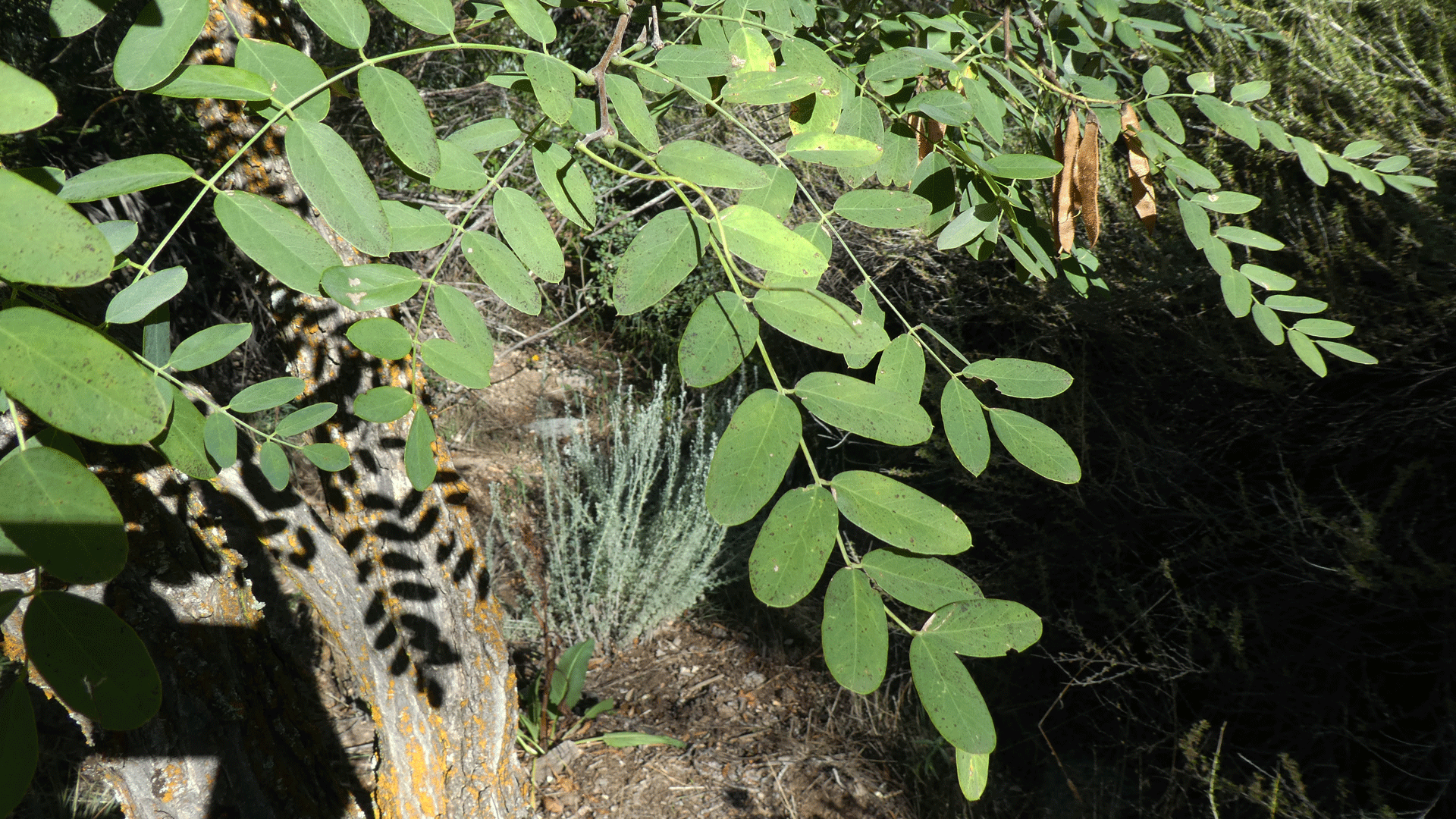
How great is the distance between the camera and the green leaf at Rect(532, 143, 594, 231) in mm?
607

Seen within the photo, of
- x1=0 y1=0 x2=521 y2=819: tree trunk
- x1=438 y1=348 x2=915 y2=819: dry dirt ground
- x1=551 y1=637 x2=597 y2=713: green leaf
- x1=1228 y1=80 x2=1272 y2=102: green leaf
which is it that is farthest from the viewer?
x1=551 y1=637 x2=597 y2=713: green leaf

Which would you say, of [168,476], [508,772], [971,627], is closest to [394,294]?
[971,627]

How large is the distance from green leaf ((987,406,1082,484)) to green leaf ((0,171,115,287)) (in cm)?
56

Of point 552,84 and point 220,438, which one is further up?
point 552,84

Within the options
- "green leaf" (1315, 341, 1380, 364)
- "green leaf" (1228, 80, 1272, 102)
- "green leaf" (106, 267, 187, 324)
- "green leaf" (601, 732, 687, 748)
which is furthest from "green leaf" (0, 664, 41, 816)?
"green leaf" (601, 732, 687, 748)

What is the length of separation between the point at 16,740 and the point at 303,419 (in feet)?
1.07

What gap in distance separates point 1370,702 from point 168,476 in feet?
8.12

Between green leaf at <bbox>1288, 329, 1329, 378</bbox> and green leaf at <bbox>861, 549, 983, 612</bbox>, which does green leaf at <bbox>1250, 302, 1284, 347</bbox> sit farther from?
green leaf at <bbox>861, 549, 983, 612</bbox>

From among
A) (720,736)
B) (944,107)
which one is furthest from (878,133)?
(720,736)

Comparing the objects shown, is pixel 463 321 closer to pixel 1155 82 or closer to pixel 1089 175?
pixel 1089 175

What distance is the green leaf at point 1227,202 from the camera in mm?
887

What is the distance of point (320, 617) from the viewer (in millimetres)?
1320

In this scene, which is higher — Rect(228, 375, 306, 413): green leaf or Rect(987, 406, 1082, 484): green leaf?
Rect(228, 375, 306, 413): green leaf

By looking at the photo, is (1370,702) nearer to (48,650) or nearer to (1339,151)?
(1339,151)
